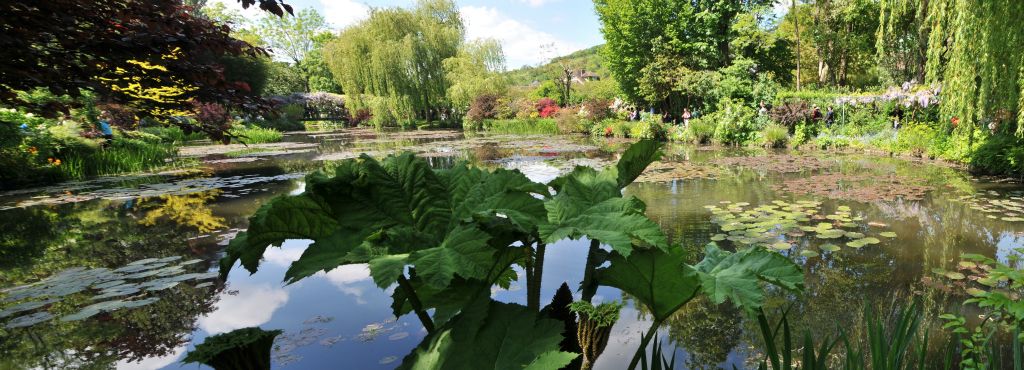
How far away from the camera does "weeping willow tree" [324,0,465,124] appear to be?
2666 centimetres

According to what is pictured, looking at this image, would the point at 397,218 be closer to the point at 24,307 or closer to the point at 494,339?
the point at 494,339

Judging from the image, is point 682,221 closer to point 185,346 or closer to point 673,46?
point 185,346

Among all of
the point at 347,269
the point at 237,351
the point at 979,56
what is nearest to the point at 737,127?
the point at 979,56

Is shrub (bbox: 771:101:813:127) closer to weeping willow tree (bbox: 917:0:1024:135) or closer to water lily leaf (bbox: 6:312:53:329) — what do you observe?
weeping willow tree (bbox: 917:0:1024:135)

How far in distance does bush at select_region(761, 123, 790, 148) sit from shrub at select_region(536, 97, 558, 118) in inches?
556

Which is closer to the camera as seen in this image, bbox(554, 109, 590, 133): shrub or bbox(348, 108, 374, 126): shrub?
bbox(554, 109, 590, 133): shrub

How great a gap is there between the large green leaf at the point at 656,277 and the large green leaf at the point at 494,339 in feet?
0.77

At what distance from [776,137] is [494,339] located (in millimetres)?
15436

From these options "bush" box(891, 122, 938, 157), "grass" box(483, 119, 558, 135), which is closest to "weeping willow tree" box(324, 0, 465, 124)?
"grass" box(483, 119, 558, 135)

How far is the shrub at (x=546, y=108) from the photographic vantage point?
90.5ft

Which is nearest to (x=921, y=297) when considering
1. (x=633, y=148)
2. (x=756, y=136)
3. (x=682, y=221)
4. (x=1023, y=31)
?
(x=682, y=221)

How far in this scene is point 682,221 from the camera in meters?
5.68

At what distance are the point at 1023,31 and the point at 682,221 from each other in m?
4.77

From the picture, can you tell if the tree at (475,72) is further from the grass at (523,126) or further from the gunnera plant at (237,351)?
the gunnera plant at (237,351)
